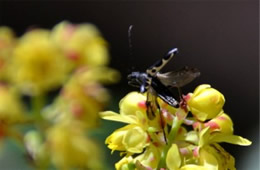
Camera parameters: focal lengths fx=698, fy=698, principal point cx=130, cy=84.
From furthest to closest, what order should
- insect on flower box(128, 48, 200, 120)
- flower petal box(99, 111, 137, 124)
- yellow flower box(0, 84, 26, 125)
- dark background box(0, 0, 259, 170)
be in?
dark background box(0, 0, 259, 170) → flower petal box(99, 111, 137, 124) → insect on flower box(128, 48, 200, 120) → yellow flower box(0, 84, 26, 125)

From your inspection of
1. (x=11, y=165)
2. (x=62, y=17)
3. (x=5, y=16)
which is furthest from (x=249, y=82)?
(x=11, y=165)

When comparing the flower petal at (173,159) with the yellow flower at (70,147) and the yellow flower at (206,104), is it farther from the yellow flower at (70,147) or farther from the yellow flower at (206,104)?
the yellow flower at (70,147)

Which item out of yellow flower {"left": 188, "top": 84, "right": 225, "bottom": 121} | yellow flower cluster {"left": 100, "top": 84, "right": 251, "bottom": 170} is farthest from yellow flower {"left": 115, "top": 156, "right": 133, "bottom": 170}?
yellow flower {"left": 188, "top": 84, "right": 225, "bottom": 121}

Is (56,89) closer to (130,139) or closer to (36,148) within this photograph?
(36,148)

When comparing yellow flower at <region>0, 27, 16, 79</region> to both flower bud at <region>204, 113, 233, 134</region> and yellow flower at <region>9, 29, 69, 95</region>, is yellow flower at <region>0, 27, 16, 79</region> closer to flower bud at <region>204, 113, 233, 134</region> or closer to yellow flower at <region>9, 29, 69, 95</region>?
yellow flower at <region>9, 29, 69, 95</region>

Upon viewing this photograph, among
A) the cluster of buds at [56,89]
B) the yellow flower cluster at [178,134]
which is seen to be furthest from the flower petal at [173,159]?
the cluster of buds at [56,89]

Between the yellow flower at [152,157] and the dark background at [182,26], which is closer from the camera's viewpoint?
the yellow flower at [152,157]

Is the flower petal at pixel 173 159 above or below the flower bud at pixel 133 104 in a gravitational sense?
below

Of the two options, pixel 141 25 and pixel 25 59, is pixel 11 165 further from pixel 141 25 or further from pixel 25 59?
pixel 141 25
